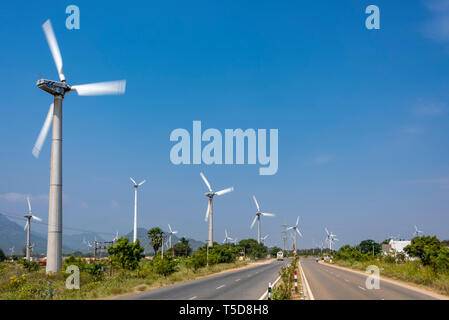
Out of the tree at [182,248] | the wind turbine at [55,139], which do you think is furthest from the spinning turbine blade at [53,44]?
the tree at [182,248]

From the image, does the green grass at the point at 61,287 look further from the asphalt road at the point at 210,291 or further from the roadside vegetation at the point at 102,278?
the asphalt road at the point at 210,291

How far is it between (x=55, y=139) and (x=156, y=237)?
Answer: 78339mm

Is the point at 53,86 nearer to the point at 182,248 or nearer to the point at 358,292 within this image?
the point at 358,292

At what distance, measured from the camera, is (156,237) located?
111 metres

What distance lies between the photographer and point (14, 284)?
2947 centimetres

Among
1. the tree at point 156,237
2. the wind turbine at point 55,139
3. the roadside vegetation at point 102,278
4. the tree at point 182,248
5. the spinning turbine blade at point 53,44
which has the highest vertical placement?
the spinning turbine blade at point 53,44

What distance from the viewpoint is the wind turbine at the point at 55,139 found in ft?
114

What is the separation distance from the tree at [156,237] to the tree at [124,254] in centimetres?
6819

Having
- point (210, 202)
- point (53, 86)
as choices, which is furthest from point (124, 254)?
point (210, 202)
